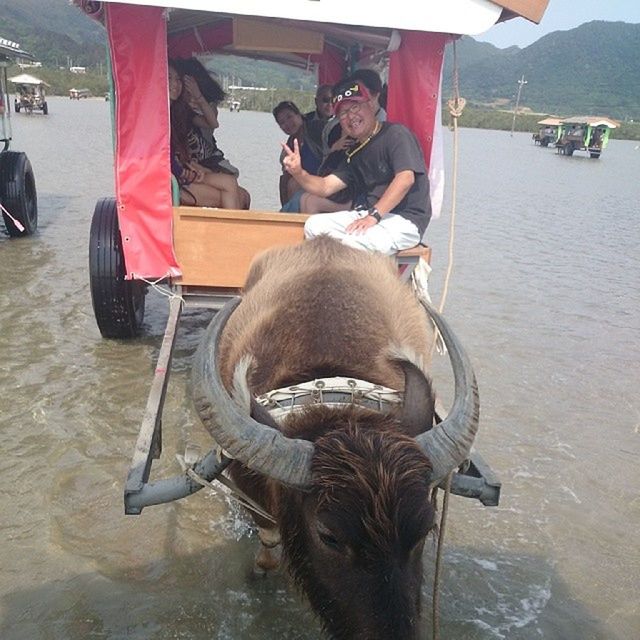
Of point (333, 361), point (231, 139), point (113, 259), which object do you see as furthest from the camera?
point (231, 139)

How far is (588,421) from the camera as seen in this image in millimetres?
5770

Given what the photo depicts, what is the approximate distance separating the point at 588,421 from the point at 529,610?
267 centimetres

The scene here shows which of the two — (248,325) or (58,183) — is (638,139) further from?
(248,325)

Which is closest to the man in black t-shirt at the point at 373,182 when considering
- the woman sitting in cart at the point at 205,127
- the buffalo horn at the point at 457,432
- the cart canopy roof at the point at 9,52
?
the woman sitting in cart at the point at 205,127

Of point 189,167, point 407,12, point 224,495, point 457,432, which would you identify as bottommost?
point 224,495

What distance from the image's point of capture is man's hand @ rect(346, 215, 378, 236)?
479 centimetres

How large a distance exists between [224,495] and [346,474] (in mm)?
1340

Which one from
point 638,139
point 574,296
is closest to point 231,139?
point 574,296

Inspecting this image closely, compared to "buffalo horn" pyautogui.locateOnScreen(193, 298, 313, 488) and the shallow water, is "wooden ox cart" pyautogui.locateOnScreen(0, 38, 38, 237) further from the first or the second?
"buffalo horn" pyautogui.locateOnScreen(193, 298, 313, 488)

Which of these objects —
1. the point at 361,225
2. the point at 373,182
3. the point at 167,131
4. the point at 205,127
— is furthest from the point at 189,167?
the point at 361,225

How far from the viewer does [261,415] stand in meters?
2.44

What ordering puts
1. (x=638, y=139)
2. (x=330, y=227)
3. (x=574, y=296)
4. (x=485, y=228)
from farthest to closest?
1. (x=638, y=139)
2. (x=485, y=228)
3. (x=574, y=296)
4. (x=330, y=227)

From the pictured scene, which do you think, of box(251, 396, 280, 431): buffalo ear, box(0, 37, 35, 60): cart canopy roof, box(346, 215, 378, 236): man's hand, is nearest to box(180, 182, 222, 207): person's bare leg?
box(346, 215, 378, 236): man's hand

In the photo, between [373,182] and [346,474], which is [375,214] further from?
[346,474]
